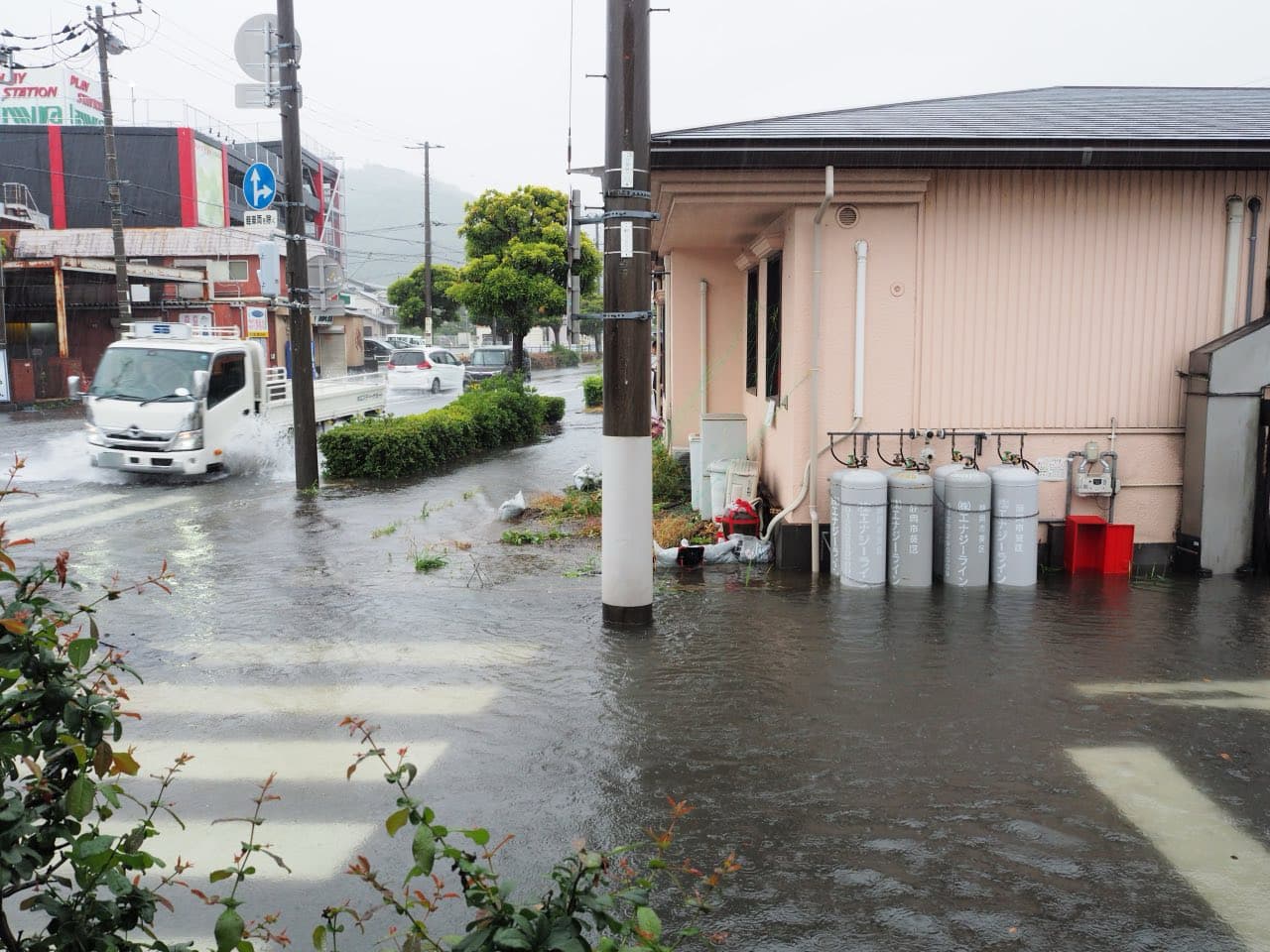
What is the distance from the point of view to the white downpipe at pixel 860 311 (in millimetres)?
9195

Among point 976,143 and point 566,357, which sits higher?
point 976,143

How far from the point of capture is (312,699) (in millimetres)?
6379

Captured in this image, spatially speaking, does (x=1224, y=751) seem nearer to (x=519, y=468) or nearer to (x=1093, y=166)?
(x=1093, y=166)

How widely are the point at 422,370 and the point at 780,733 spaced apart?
33.8 m

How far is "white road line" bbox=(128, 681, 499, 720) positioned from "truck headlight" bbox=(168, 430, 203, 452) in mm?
9556

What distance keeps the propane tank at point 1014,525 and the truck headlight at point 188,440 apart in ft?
38.2

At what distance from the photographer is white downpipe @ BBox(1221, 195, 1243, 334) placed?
931 cm

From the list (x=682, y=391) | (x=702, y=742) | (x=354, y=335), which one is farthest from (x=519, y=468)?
(x=354, y=335)

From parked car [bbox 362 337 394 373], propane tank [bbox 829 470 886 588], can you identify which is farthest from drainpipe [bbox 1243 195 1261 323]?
parked car [bbox 362 337 394 373]

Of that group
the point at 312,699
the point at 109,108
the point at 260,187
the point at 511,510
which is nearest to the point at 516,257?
the point at 109,108

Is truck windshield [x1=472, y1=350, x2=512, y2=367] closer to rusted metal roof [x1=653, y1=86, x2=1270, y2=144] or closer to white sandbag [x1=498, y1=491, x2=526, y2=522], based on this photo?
white sandbag [x1=498, y1=491, x2=526, y2=522]

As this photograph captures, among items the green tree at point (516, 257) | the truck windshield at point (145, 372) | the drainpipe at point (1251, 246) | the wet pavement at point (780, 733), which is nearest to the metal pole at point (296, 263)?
the truck windshield at point (145, 372)

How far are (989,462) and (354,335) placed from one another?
48781 mm

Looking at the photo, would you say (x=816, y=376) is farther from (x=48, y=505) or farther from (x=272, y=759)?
(x=48, y=505)
